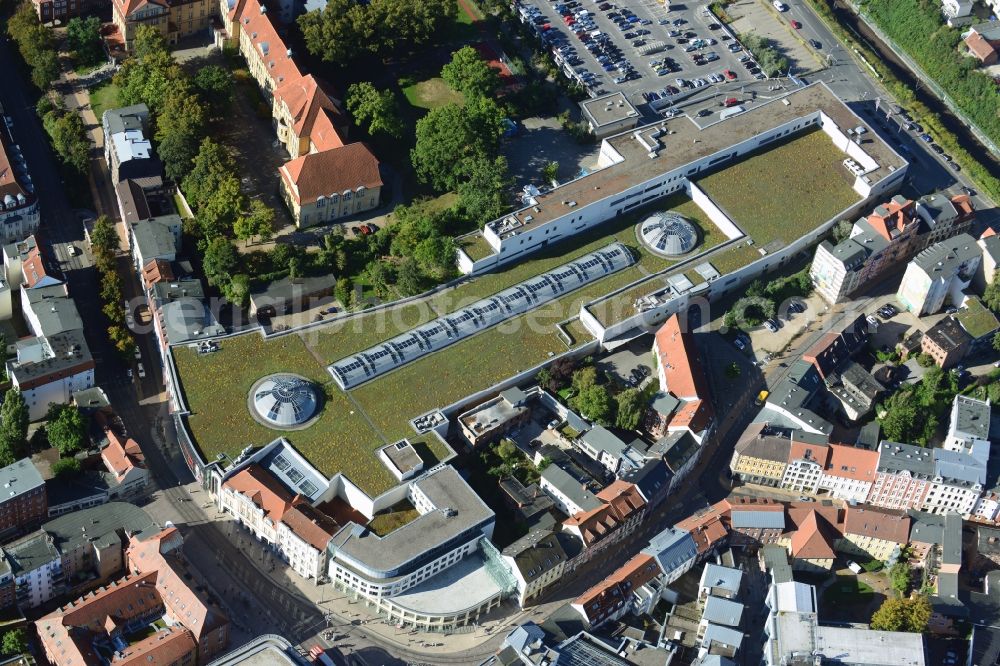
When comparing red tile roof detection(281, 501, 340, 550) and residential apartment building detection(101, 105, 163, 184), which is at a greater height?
residential apartment building detection(101, 105, 163, 184)

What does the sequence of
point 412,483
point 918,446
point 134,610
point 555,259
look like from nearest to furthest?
point 134,610 → point 412,483 → point 918,446 → point 555,259

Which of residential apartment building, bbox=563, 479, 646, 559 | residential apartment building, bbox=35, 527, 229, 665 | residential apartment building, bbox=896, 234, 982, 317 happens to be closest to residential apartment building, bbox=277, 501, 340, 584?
residential apartment building, bbox=35, 527, 229, 665

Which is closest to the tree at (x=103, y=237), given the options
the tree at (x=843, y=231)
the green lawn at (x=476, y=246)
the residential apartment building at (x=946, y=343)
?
the green lawn at (x=476, y=246)

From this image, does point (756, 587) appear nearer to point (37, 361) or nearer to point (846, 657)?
point (846, 657)

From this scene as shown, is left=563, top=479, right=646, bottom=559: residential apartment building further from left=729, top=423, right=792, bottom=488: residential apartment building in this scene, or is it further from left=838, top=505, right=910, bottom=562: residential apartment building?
left=838, top=505, right=910, bottom=562: residential apartment building

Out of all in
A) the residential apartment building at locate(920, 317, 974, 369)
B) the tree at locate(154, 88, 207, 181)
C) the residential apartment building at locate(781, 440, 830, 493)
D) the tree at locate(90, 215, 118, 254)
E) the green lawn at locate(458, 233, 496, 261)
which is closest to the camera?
the residential apartment building at locate(781, 440, 830, 493)

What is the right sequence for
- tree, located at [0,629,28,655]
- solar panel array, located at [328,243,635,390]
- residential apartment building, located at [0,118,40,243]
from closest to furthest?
1. tree, located at [0,629,28,655]
2. solar panel array, located at [328,243,635,390]
3. residential apartment building, located at [0,118,40,243]

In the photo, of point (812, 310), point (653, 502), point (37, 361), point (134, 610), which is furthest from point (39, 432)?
point (812, 310)
